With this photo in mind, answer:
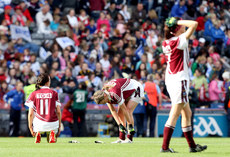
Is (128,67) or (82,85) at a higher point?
(128,67)

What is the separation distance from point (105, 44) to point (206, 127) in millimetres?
5979

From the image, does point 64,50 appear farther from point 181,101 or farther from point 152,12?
point 181,101

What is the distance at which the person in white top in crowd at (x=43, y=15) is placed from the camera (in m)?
24.2

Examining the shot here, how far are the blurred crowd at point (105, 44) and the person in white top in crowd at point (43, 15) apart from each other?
4 centimetres

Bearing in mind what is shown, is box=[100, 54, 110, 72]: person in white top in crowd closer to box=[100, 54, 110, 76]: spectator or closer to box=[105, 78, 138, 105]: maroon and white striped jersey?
box=[100, 54, 110, 76]: spectator

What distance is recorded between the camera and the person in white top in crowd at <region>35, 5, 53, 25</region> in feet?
79.5

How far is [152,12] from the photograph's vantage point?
27141 mm

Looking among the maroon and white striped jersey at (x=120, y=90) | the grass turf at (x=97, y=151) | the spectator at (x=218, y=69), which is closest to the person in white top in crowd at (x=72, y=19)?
the spectator at (x=218, y=69)

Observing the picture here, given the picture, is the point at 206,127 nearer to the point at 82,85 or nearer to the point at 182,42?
the point at 82,85

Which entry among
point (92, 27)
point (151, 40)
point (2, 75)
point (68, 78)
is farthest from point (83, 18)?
point (2, 75)

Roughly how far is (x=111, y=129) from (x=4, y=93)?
4034 millimetres

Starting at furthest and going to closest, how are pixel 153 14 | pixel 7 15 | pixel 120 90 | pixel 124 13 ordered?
pixel 153 14, pixel 124 13, pixel 7 15, pixel 120 90

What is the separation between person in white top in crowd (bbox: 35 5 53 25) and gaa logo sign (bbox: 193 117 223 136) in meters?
7.75

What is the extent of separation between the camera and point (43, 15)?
2445 cm
